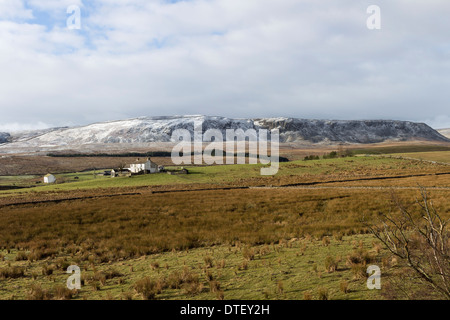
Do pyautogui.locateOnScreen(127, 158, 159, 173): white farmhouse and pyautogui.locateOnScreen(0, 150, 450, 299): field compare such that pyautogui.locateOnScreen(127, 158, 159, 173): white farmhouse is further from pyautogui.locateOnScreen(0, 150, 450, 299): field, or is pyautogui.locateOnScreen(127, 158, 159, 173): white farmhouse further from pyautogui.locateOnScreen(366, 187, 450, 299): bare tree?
pyautogui.locateOnScreen(366, 187, 450, 299): bare tree

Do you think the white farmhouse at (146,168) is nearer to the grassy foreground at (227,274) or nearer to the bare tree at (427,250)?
the grassy foreground at (227,274)

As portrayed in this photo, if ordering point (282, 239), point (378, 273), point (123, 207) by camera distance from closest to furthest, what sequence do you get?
point (378, 273), point (282, 239), point (123, 207)

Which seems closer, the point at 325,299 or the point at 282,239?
the point at 325,299

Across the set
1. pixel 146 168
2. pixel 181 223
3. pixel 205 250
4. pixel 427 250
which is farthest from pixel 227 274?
pixel 146 168

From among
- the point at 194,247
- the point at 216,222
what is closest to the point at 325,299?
the point at 194,247

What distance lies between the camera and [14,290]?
11227mm

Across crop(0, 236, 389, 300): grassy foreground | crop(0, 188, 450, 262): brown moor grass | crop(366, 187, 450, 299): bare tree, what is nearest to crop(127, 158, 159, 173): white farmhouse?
crop(0, 188, 450, 262): brown moor grass

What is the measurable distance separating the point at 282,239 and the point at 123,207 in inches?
848

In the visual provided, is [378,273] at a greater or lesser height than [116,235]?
greater

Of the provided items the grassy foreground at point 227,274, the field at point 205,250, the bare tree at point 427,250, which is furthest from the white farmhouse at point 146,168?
the bare tree at point 427,250

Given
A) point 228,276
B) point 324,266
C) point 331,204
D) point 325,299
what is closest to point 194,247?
point 228,276

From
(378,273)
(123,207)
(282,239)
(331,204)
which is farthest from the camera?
(123,207)

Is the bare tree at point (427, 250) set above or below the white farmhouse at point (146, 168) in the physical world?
above
